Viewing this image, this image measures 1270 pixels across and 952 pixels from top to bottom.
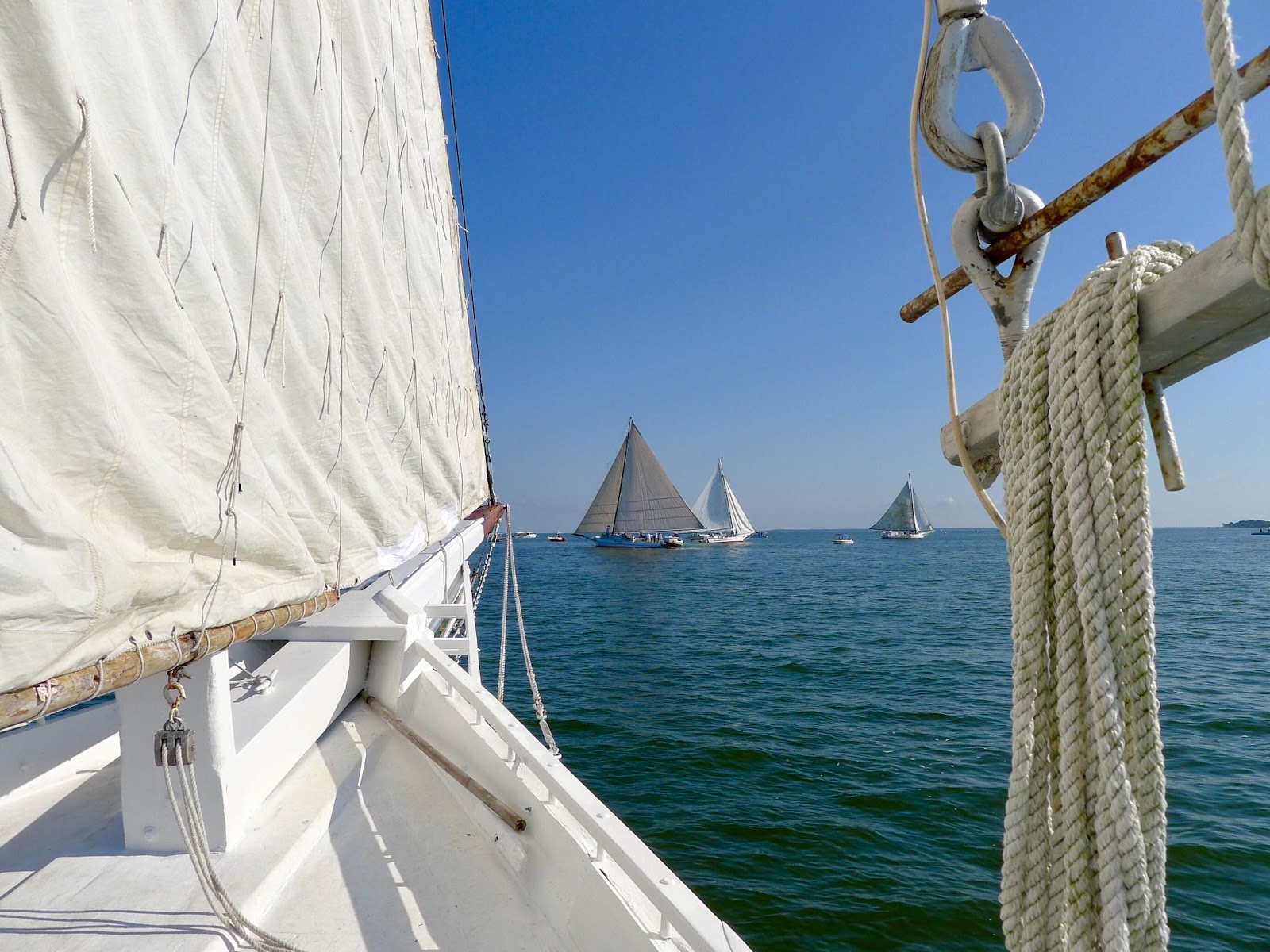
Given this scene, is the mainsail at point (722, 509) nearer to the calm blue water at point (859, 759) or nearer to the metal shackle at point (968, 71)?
the calm blue water at point (859, 759)

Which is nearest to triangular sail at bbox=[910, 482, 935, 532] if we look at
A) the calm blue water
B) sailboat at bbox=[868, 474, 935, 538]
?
sailboat at bbox=[868, 474, 935, 538]

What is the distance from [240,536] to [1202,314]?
5.87ft

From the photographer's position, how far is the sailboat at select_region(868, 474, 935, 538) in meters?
71.6

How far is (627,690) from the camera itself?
10812mm

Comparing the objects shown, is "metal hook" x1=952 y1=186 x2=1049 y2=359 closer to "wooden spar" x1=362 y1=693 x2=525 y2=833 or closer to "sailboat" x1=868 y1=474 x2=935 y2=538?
"wooden spar" x1=362 y1=693 x2=525 y2=833

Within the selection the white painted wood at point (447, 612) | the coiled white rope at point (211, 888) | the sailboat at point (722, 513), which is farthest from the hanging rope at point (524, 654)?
the sailboat at point (722, 513)

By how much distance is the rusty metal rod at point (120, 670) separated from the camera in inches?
39.5

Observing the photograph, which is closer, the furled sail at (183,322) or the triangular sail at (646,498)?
the furled sail at (183,322)

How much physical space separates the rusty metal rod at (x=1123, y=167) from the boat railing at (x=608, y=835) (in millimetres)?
1568

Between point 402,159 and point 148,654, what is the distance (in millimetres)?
2881

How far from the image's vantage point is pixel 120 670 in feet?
3.92

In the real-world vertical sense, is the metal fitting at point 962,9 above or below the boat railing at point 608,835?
above

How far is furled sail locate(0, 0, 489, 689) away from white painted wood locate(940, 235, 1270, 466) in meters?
1.59

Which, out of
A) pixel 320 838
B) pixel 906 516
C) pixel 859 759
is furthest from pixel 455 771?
pixel 906 516
